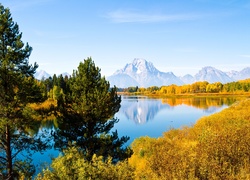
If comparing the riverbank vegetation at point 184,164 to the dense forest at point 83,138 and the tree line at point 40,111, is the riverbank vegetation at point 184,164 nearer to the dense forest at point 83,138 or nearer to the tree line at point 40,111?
the dense forest at point 83,138

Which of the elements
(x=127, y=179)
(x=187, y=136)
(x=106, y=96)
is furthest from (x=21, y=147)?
(x=187, y=136)

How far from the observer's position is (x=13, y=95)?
Answer: 22.6 m

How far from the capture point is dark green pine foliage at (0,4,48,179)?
72.5 ft

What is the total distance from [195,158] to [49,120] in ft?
254

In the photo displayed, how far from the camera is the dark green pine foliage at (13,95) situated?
22109 millimetres

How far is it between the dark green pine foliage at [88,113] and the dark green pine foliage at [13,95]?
157 inches

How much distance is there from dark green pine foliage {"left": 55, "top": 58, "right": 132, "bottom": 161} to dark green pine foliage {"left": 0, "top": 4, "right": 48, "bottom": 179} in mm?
3999

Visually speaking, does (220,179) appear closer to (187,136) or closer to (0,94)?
(0,94)

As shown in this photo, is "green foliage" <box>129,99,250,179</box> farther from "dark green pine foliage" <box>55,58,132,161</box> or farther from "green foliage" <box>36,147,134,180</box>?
"dark green pine foliage" <box>55,58,132,161</box>

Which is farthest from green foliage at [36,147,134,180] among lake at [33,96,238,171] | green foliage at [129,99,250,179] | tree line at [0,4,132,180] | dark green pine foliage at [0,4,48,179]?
lake at [33,96,238,171]

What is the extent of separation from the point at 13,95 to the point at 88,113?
7.59m

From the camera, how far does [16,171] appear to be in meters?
22.8

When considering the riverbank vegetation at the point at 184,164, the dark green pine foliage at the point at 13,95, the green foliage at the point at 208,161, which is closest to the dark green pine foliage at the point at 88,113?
the dark green pine foliage at the point at 13,95

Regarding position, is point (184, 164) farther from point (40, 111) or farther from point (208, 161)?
point (40, 111)
